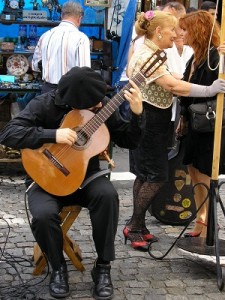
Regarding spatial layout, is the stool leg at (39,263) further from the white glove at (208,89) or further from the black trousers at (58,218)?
the white glove at (208,89)

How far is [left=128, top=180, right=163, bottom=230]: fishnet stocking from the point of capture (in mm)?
3979

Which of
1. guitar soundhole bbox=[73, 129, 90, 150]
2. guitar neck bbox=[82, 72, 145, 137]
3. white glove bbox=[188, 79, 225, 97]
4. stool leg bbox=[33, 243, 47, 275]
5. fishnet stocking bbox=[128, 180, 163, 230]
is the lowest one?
stool leg bbox=[33, 243, 47, 275]

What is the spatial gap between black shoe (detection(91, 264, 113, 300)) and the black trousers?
8 centimetres

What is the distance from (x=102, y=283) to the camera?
10.7 feet

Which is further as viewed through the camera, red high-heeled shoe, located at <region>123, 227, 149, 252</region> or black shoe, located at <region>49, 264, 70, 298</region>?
red high-heeled shoe, located at <region>123, 227, 149, 252</region>

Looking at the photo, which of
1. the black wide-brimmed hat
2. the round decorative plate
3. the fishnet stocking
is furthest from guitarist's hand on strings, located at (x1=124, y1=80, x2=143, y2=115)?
the round decorative plate

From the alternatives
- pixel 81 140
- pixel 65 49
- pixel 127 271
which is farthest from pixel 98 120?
pixel 65 49

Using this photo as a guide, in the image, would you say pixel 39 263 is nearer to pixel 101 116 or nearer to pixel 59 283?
pixel 59 283

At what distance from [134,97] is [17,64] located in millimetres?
3402

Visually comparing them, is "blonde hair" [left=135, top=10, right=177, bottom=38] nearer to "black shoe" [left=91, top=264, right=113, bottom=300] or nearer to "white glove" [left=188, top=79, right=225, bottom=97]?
"white glove" [left=188, top=79, right=225, bottom=97]

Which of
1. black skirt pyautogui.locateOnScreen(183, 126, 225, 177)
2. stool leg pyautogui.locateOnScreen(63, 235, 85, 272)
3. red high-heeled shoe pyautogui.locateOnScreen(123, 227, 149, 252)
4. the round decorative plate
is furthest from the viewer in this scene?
the round decorative plate

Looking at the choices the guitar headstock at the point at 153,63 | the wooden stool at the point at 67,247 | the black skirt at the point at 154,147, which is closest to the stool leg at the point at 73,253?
the wooden stool at the point at 67,247

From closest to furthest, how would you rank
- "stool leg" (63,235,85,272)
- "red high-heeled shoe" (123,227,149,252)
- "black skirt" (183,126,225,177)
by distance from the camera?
"stool leg" (63,235,85,272) < "black skirt" (183,126,225,177) < "red high-heeled shoe" (123,227,149,252)

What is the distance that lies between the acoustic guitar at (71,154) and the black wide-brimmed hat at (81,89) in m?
0.08
